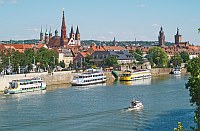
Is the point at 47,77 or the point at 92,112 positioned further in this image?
the point at 47,77

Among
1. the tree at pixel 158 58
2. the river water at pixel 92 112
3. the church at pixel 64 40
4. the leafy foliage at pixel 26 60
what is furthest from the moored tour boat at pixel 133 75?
the church at pixel 64 40

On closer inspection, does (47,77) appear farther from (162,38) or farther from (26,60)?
(162,38)

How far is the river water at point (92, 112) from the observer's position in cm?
2559

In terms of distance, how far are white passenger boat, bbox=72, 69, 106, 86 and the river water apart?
38.1ft

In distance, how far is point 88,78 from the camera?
2167 inches

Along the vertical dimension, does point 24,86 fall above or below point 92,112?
above

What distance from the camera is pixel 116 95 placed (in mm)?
40344

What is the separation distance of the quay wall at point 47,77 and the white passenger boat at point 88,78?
2.05 metres

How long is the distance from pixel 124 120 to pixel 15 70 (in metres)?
32.8

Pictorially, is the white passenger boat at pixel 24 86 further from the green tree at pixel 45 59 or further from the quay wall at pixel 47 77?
the green tree at pixel 45 59

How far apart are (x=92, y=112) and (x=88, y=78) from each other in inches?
984

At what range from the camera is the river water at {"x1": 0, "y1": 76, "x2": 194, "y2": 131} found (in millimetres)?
25594

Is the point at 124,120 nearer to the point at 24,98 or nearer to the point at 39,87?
the point at 24,98

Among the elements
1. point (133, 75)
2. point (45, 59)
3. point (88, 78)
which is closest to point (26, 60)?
point (45, 59)
